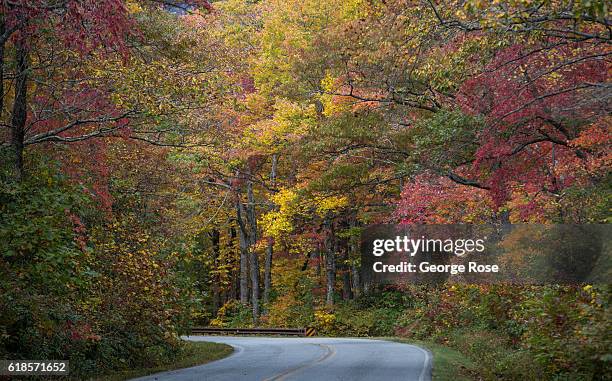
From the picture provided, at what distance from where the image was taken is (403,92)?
76.3 feet

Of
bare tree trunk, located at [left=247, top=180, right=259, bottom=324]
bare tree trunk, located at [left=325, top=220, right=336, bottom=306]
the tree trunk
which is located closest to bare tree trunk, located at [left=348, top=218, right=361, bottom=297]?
bare tree trunk, located at [left=325, top=220, right=336, bottom=306]

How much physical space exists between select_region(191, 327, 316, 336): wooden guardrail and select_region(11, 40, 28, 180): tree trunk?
978 inches

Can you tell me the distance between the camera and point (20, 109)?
14.8m

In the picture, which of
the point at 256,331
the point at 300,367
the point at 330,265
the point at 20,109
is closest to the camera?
the point at 20,109

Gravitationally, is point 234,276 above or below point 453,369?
above

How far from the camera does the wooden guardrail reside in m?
39.2

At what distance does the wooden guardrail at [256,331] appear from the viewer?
3922 centimetres

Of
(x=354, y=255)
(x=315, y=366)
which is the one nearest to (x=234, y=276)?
(x=354, y=255)

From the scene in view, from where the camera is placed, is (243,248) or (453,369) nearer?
(453,369)

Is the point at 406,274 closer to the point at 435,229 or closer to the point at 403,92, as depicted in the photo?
the point at 435,229

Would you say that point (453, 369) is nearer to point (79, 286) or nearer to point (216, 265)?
point (79, 286)

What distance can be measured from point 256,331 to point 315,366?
2341cm

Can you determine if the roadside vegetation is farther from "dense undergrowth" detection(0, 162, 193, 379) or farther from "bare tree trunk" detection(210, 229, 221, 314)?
"bare tree trunk" detection(210, 229, 221, 314)

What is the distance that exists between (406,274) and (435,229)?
11757 millimetres
